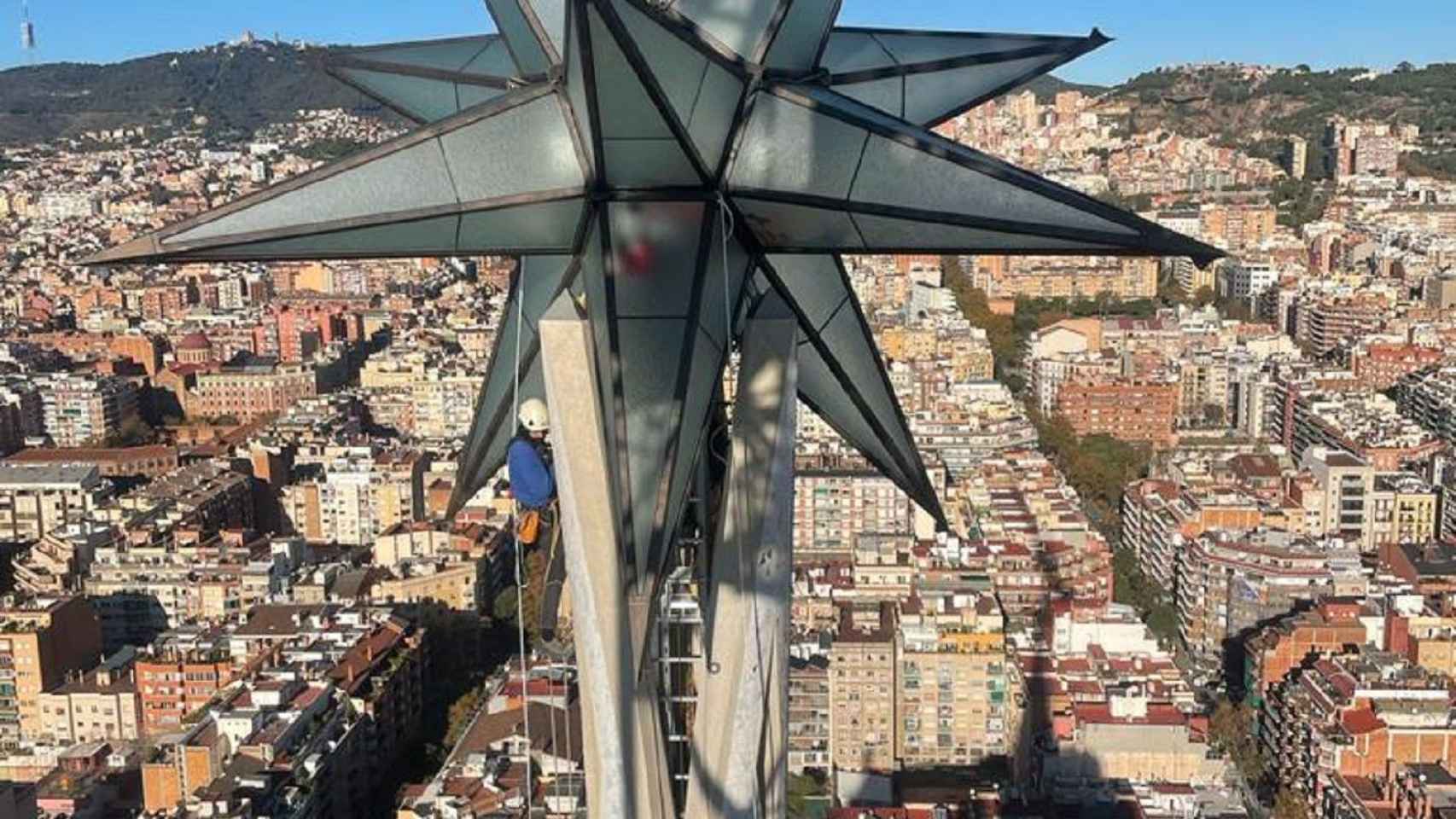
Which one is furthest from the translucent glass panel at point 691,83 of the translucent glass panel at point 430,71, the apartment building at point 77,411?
the apartment building at point 77,411

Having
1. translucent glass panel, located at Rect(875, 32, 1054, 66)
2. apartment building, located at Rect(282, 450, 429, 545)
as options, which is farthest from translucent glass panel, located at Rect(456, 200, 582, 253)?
apartment building, located at Rect(282, 450, 429, 545)

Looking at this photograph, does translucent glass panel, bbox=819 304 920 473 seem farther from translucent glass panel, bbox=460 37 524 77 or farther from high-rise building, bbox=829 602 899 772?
high-rise building, bbox=829 602 899 772

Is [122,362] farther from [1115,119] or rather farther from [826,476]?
[1115,119]

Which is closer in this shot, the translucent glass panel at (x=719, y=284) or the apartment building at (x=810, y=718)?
the translucent glass panel at (x=719, y=284)

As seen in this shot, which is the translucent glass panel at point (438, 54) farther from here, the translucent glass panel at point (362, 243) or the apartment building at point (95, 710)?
the apartment building at point (95, 710)

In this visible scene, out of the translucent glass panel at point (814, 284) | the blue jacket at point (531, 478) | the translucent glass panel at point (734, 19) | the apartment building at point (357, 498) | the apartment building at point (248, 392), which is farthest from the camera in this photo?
the apartment building at point (248, 392)

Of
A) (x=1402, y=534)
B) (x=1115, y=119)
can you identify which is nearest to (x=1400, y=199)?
(x=1115, y=119)
